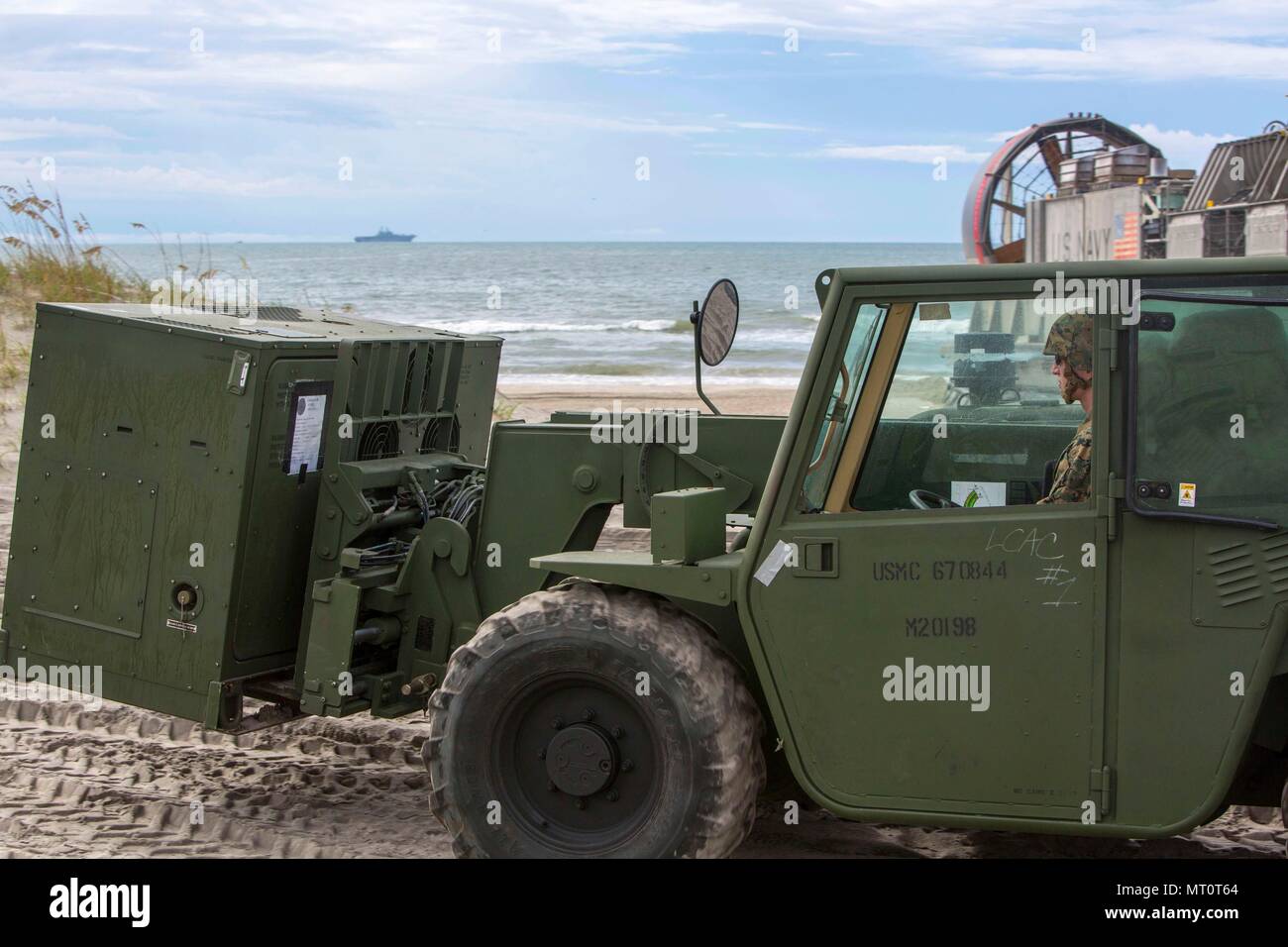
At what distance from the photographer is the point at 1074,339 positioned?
4016 mm

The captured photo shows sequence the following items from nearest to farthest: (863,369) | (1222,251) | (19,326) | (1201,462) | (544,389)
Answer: (1201,462) < (863,369) < (19,326) < (544,389) < (1222,251)

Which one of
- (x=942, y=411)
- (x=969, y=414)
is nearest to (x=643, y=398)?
(x=942, y=411)

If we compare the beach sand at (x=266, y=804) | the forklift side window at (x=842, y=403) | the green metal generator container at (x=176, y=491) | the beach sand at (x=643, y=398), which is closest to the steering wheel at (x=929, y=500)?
the forklift side window at (x=842, y=403)

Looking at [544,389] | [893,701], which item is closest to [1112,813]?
[893,701]

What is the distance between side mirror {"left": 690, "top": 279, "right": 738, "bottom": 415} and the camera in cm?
445

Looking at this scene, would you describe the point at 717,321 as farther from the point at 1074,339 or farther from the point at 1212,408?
the point at 1212,408

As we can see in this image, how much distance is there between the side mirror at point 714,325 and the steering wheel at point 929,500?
0.66 m

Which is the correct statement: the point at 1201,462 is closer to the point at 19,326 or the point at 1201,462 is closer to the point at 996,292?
the point at 996,292

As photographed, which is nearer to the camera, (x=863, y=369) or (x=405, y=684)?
(x=863, y=369)

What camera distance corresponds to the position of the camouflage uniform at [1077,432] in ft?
13.1

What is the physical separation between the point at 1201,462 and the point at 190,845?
3520mm

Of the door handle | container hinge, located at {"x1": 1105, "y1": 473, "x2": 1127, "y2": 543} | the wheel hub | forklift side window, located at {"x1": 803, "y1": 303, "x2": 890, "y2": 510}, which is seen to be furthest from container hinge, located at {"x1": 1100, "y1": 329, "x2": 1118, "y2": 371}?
the wheel hub

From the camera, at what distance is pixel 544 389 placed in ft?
73.9

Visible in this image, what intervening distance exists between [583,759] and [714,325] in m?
1.37
